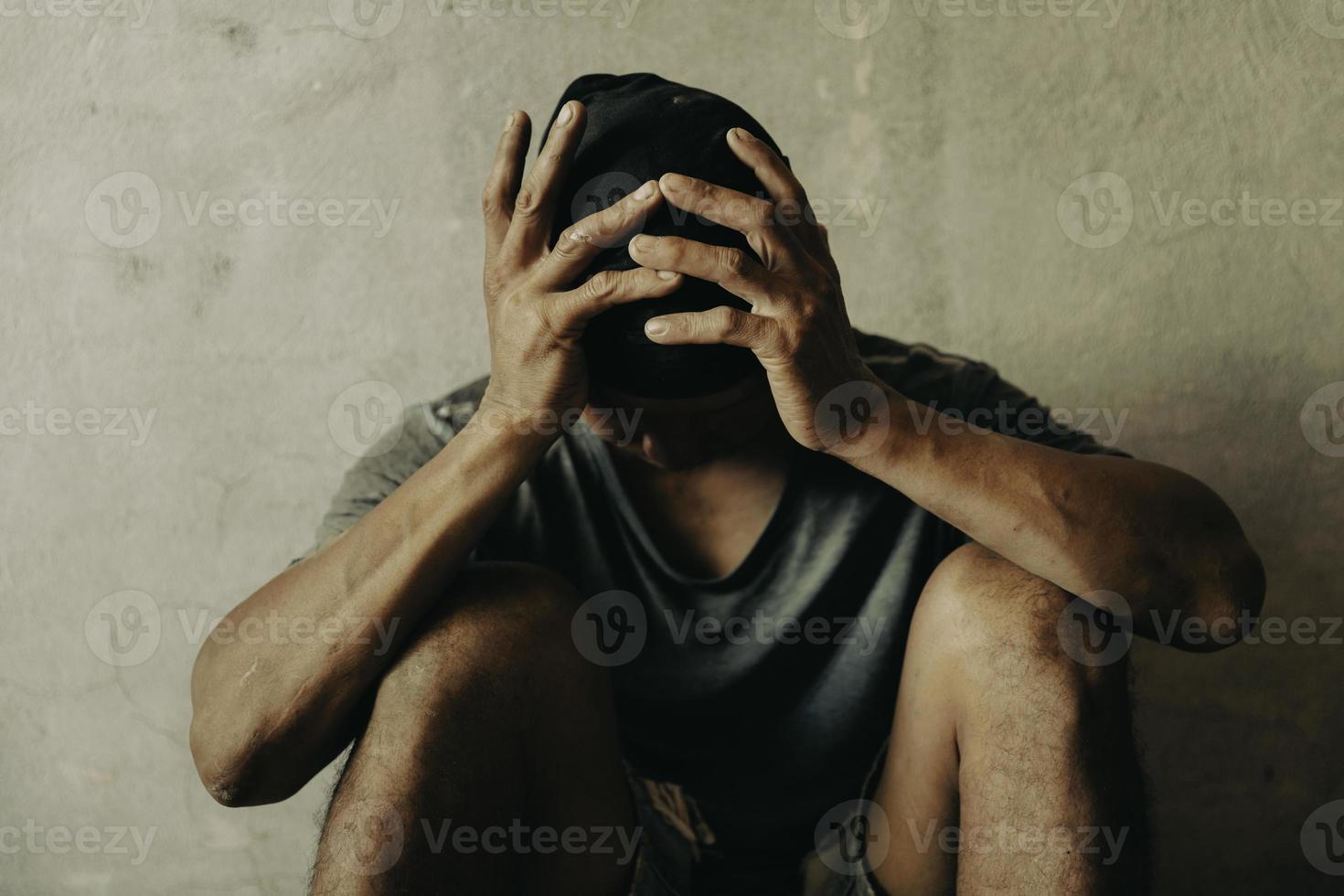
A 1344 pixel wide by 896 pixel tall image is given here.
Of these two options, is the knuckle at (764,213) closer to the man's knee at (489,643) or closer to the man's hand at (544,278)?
the man's hand at (544,278)

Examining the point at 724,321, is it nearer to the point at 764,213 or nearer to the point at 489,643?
the point at 764,213

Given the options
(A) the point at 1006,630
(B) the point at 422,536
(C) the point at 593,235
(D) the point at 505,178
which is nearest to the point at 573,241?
(C) the point at 593,235

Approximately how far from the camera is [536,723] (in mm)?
983

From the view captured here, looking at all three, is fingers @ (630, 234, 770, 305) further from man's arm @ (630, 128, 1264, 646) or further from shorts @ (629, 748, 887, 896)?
shorts @ (629, 748, 887, 896)

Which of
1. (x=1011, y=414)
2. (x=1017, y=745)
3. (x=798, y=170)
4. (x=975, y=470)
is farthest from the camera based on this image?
A: (x=798, y=170)

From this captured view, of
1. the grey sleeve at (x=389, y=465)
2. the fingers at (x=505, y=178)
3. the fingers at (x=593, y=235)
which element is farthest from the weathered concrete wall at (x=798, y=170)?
the fingers at (x=593, y=235)

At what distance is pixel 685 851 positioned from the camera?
1.25 m

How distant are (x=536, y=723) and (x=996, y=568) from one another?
0.49m

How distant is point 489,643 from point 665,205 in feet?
1.49

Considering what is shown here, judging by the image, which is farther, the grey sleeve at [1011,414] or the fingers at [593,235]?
the grey sleeve at [1011,414]

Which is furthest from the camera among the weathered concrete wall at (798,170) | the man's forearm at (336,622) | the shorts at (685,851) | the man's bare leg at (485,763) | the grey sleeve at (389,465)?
the weathered concrete wall at (798,170)

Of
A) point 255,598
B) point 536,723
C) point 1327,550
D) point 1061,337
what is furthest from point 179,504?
point 1327,550

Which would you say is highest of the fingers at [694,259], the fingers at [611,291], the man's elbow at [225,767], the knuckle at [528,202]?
the knuckle at [528,202]

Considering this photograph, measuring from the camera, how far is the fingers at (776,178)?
967mm
